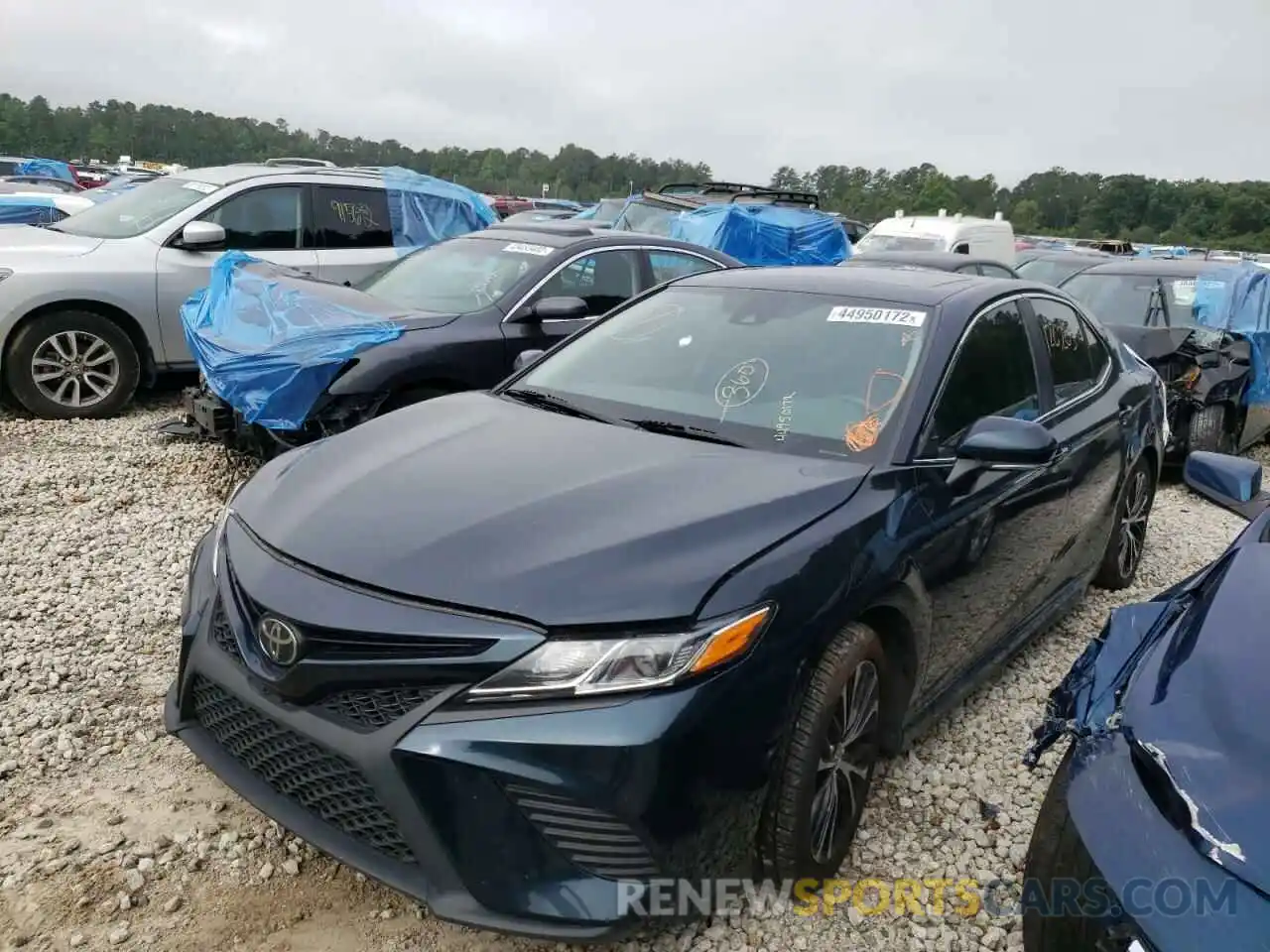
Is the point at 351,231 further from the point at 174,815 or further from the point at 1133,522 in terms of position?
the point at 1133,522

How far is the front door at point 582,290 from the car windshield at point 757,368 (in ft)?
6.26

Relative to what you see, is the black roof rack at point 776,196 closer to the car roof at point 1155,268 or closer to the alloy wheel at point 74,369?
the car roof at point 1155,268

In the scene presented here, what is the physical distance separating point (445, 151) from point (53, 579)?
5866cm

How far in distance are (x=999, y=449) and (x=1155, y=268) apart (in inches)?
270

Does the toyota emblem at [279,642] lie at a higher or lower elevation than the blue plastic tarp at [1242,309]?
lower

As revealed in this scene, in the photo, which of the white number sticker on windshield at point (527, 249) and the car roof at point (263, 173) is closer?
the white number sticker on windshield at point (527, 249)

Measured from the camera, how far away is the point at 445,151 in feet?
192

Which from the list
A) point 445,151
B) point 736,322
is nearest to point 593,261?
point 736,322

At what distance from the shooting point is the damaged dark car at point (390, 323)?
494 cm

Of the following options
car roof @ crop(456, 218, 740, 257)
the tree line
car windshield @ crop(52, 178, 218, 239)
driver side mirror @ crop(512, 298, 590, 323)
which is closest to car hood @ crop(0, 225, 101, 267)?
car windshield @ crop(52, 178, 218, 239)

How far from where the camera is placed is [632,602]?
6.81ft

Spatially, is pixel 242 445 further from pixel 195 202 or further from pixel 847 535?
pixel 847 535

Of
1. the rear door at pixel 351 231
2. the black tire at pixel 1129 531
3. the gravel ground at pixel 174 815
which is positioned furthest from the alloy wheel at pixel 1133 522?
the rear door at pixel 351 231

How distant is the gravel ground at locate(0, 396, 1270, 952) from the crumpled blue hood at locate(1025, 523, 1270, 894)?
81cm
